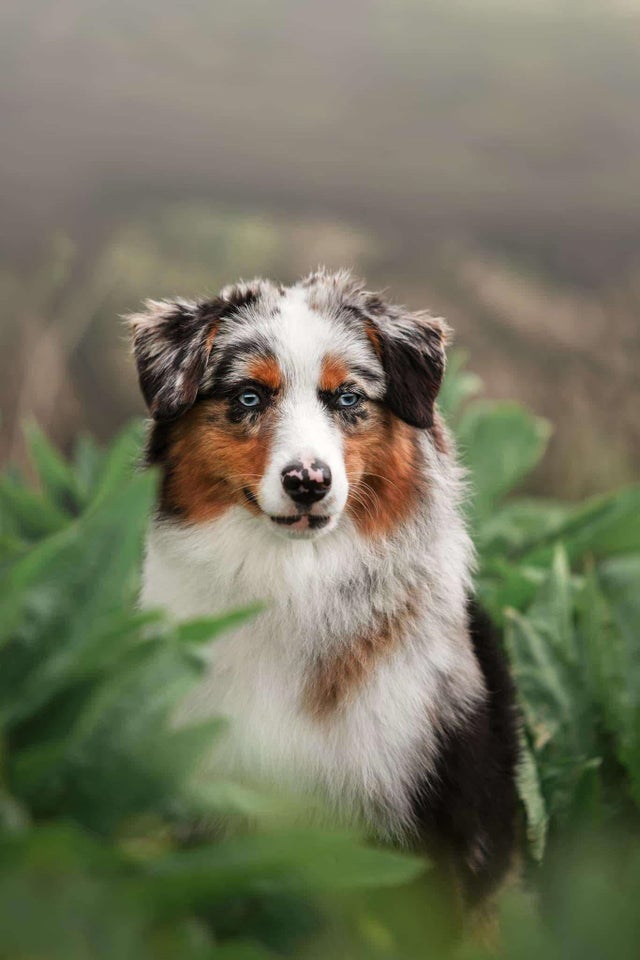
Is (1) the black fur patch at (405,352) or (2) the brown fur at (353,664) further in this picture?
(1) the black fur patch at (405,352)

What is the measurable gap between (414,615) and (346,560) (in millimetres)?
228

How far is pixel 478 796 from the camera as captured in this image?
2674mm

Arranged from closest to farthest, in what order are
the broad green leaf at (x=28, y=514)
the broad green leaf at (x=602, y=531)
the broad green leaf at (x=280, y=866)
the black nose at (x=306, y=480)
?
the broad green leaf at (x=280, y=866) → the black nose at (x=306, y=480) → the broad green leaf at (x=28, y=514) → the broad green leaf at (x=602, y=531)

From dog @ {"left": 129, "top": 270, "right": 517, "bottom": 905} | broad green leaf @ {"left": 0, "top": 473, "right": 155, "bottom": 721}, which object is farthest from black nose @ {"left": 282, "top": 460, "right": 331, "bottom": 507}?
broad green leaf @ {"left": 0, "top": 473, "right": 155, "bottom": 721}

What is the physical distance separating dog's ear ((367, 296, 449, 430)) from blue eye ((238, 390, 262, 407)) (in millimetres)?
362

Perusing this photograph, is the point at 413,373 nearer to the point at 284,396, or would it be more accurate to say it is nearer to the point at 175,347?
the point at 284,396

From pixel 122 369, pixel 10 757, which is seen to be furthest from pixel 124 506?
pixel 122 369

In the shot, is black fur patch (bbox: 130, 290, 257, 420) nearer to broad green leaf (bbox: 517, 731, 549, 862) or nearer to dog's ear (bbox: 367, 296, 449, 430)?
dog's ear (bbox: 367, 296, 449, 430)

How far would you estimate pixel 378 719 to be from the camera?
8.28 feet

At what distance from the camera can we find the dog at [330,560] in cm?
248

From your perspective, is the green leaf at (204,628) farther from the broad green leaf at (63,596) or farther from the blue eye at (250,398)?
the blue eye at (250,398)

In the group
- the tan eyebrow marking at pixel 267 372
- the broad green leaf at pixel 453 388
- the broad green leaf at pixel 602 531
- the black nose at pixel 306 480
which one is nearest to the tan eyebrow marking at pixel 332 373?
the tan eyebrow marking at pixel 267 372

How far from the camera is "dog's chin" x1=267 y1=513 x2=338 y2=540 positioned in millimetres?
2503

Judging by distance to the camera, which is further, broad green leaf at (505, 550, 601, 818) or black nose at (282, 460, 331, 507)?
broad green leaf at (505, 550, 601, 818)
